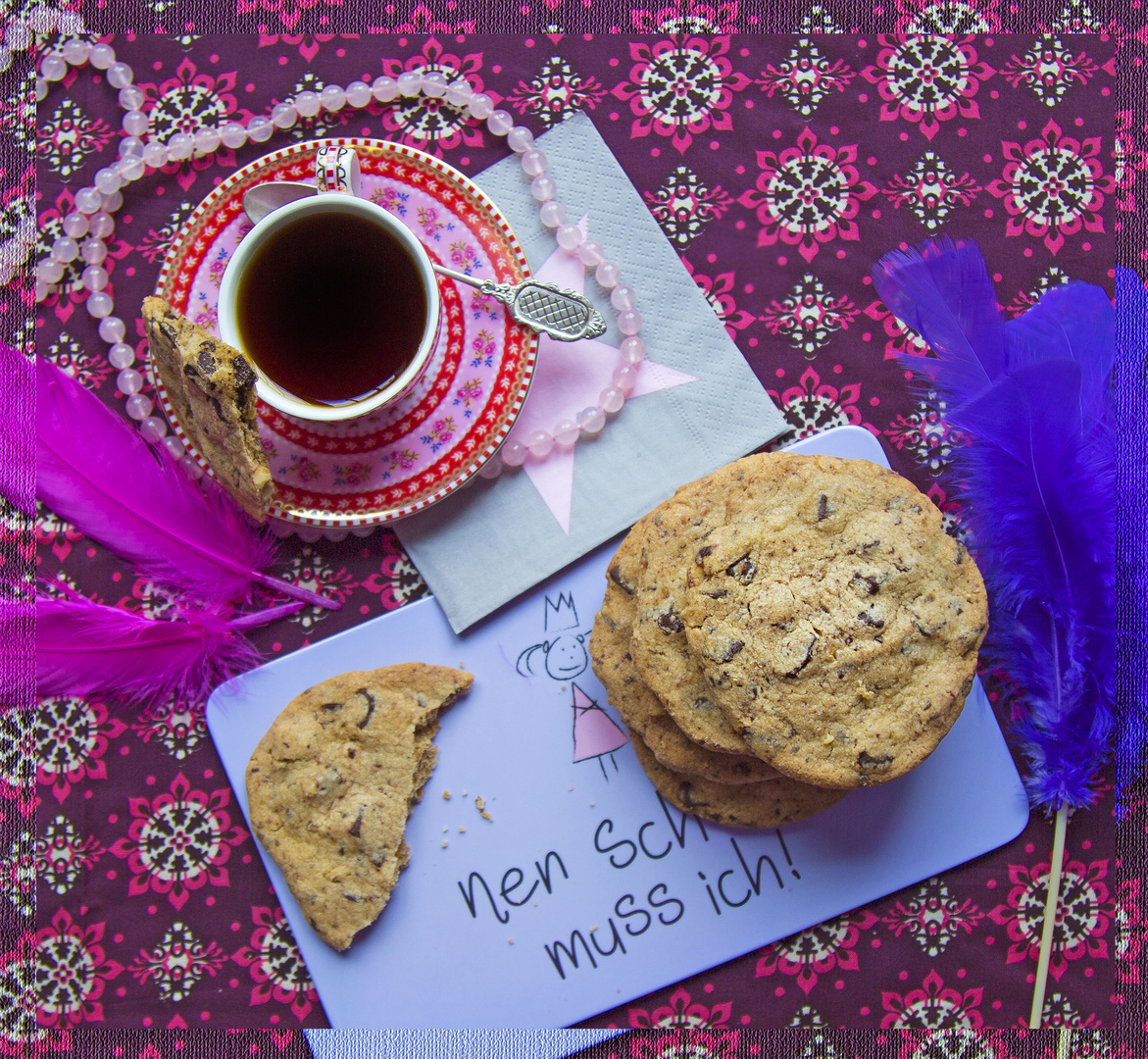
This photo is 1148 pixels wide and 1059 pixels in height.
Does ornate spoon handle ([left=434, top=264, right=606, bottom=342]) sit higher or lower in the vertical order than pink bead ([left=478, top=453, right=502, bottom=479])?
higher

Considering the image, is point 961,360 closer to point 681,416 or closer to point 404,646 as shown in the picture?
point 681,416

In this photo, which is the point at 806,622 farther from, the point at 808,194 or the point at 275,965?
the point at 275,965

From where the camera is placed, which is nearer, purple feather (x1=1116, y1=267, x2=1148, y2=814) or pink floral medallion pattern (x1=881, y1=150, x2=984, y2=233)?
purple feather (x1=1116, y1=267, x2=1148, y2=814)

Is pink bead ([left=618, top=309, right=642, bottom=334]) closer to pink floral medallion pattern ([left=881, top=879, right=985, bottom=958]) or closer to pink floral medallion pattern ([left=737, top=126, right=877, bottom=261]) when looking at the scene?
pink floral medallion pattern ([left=737, top=126, right=877, bottom=261])

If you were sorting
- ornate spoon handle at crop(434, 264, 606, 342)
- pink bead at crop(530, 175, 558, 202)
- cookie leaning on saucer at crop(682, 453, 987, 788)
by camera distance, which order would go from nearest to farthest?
cookie leaning on saucer at crop(682, 453, 987, 788) → ornate spoon handle at crop(434, 264, 606, 342) → pink bead at crop(530, 175, 558, 202)

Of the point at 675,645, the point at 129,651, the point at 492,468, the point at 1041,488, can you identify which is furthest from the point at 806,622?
the point at 129,651

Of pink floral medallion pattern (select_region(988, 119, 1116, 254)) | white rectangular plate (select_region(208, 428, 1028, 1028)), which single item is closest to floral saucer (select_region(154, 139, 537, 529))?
white rectangular plate (select_region(208, 428, 1028, 1028))
